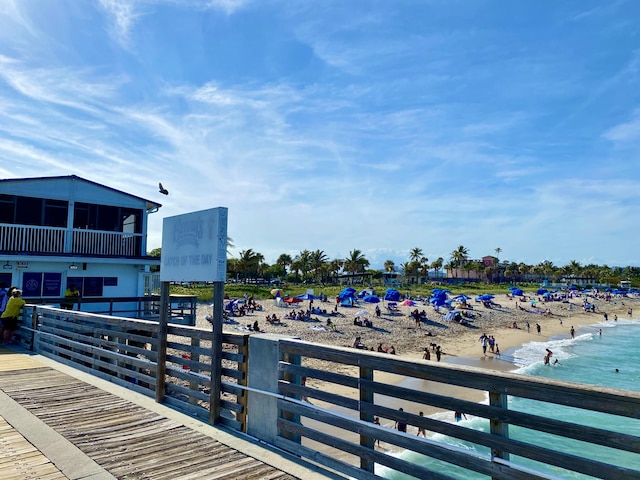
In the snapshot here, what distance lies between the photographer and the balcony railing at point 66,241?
14.9m

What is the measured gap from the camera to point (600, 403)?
2.71 meters

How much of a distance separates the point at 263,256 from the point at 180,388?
8372 centimetres

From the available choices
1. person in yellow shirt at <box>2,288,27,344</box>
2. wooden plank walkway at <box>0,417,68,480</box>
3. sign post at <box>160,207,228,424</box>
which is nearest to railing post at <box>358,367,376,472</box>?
sign post at <box>160,207,228,424</box>

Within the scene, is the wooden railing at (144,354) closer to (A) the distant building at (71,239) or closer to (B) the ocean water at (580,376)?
(A) the distant building at (71,239)

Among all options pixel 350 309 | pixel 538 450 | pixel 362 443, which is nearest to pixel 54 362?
pixel 362 443

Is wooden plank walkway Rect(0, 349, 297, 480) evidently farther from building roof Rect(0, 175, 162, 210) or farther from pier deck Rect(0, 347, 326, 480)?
building roof Rect(0, 175, 162, 210)

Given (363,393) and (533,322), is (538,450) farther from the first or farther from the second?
(533,322)

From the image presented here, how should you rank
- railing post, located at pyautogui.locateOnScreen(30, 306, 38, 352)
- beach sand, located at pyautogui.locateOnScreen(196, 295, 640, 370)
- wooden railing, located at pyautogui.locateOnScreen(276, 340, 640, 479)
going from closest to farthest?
wooden railing, located at pyautogui.locateOnScreen(276, 340, 640, 479), railing post, located at pyautogui.locateOnScreen(30, 306, 38, 352), beach sand, located at pyautogui.locateOnScreen(196, 295, 640, 370)

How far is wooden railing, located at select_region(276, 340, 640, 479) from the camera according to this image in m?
2.71

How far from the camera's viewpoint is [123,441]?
5.08 meters

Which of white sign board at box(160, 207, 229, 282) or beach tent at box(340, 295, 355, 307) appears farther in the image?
beach tent at box(340, 295, 355, 307)

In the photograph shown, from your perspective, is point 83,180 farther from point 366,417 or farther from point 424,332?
point 424,332

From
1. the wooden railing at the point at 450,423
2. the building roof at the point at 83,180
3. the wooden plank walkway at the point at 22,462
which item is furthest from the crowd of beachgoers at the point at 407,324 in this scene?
the wooden plank walkway at the point at 22,462

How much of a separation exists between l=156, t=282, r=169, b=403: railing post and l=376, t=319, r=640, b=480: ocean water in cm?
460
